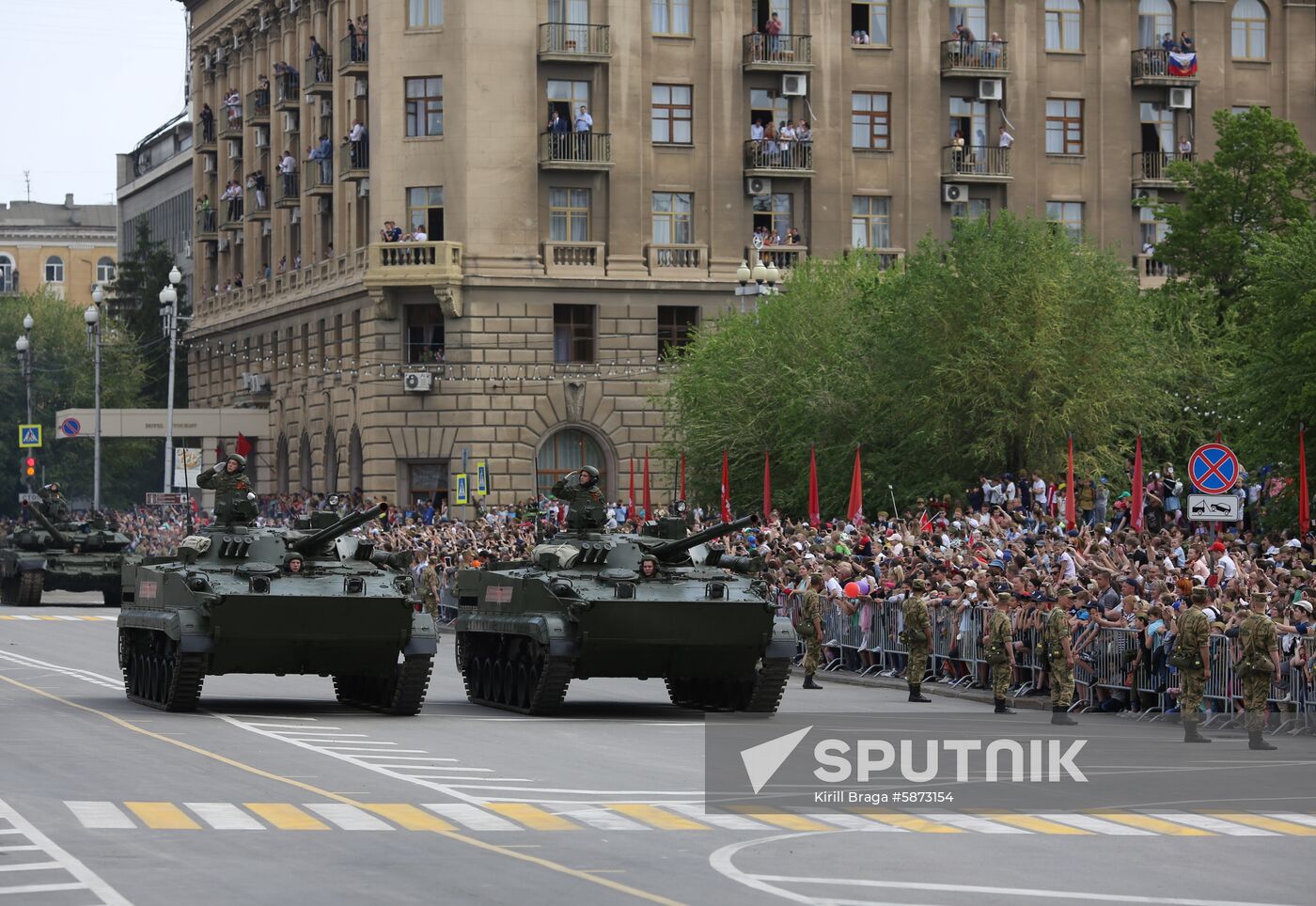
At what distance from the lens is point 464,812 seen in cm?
1672

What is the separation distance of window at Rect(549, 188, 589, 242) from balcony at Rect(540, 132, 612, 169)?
105cm

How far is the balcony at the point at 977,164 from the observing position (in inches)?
2763

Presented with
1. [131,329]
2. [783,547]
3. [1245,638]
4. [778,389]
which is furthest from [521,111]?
[1245,638]

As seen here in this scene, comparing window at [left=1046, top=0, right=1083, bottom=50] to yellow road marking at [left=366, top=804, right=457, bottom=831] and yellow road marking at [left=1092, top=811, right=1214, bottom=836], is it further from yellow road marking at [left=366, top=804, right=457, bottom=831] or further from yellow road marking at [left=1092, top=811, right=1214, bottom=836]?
yellow road marking at [left=366, top=804, right=457, bottom=831]

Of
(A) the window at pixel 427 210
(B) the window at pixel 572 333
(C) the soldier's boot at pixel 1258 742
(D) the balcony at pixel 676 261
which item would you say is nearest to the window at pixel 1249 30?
(D) the balcony at pixel 676 261

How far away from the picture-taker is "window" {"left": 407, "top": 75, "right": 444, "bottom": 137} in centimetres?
6694

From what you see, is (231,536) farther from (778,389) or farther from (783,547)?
(778,389)

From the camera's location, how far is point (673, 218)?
6875cm

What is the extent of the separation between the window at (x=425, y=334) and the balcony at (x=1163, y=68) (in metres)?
20.8

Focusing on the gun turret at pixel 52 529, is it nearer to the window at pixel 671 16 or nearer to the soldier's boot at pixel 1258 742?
the window at pixel 671 16

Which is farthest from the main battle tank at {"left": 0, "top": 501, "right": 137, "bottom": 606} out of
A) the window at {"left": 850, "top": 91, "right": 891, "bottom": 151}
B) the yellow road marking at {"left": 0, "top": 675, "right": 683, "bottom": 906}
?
the window at {"left": 850, "top": 91, "right": 891, "bottom": 151}

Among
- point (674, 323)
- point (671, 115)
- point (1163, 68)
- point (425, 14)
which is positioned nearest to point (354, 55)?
point (425, 14)

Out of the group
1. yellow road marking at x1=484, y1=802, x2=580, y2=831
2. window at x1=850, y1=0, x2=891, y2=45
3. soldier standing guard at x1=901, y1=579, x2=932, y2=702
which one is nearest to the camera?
yellow road marking at x1=484, y1=802, x2=580, y2=831

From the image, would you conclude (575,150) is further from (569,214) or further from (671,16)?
(671,16)
